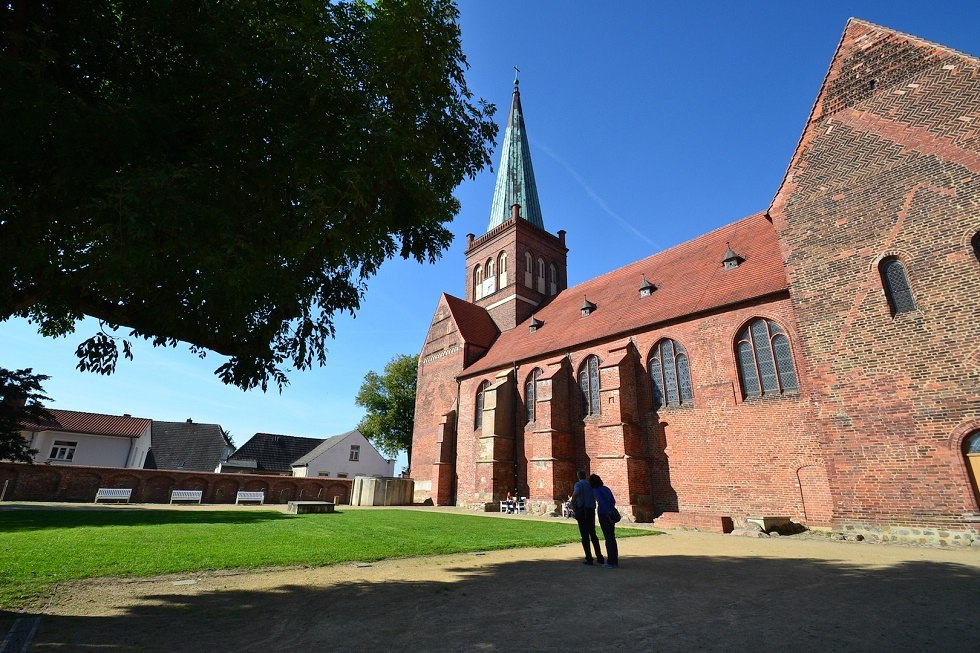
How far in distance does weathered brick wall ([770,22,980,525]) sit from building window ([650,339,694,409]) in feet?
14.3

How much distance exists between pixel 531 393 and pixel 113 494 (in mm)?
20243

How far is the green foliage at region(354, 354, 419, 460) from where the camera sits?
40.8 m

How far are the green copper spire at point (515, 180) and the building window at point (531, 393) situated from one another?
554 inches

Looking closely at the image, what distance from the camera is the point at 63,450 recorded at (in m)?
32.7

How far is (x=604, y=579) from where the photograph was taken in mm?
6387

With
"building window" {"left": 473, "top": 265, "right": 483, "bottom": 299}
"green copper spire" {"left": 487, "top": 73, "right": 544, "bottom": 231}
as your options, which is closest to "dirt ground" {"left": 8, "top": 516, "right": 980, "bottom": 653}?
"building window" {"left": 473, "top": 265, "right": 483, "bottom": 299}

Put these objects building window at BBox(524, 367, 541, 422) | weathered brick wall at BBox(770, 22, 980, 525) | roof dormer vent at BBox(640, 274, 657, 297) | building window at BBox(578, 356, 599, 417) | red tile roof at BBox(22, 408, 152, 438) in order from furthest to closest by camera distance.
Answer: red tile roof at BBox(22, 408, 152, 438)
building window at BBox(524, 367, 541, 422)
roof dormer vent at BBox(640, 274, 657, 297)
building window at BBox(578, 356, 599, 417)
weathered brick wall at BBox(770, 22, 980, 525)

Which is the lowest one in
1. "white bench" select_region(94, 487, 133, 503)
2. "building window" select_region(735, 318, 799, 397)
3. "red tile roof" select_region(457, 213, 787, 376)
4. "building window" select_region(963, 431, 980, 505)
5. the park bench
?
the park bench

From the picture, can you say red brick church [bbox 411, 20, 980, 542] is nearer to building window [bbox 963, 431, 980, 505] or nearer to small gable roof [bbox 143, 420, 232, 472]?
building window [bbox 963, 431, 980, 505]

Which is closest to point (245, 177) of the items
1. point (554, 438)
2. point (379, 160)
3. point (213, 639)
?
point (379, 160)

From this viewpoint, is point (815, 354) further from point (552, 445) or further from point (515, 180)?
point (515, 180)

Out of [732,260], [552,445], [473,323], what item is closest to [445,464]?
[552,445]

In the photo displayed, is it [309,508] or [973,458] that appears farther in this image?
[309,508]

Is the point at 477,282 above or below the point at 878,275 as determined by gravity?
above
